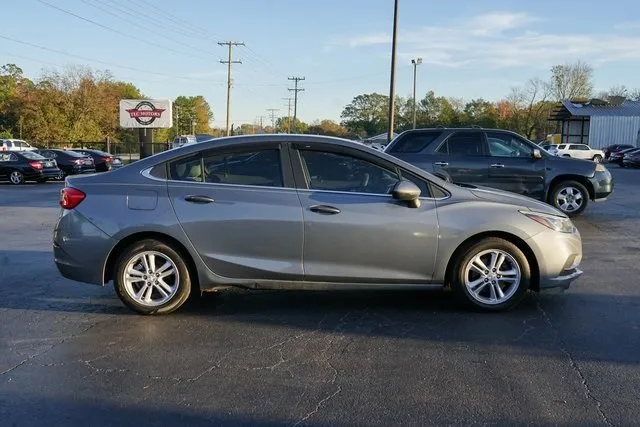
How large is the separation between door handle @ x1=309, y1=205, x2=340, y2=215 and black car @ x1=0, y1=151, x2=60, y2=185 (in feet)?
72.9

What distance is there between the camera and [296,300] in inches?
237

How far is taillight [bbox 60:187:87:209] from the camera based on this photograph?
5.41 m

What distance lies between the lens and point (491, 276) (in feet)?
17.9

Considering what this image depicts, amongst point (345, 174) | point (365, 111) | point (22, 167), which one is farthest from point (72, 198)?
point (365, 111)

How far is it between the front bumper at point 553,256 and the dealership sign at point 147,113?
24.8m

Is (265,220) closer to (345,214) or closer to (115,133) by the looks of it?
(345,214)

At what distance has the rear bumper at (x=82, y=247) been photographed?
5340 mm

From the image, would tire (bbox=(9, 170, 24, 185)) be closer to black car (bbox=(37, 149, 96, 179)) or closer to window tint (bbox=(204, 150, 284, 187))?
black car (bbox=(37, 149, 96, 179))

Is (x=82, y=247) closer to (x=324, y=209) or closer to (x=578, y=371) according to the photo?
(x=324, y=209)

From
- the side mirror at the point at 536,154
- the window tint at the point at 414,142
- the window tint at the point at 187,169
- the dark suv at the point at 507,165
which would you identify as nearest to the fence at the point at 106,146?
the window tint at the point at 414,142

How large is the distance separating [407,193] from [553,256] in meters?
1.48

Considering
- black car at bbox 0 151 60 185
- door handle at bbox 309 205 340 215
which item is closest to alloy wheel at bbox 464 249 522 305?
door handle at bbox 309 205 340 215

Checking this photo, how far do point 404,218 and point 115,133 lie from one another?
231 feet

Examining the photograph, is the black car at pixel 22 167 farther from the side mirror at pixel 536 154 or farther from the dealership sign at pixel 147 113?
the side mirror at pixel 536 154
